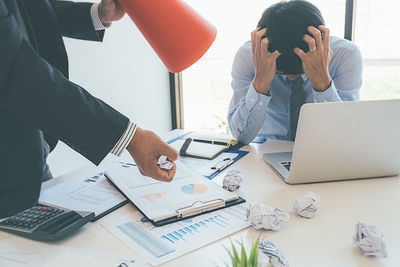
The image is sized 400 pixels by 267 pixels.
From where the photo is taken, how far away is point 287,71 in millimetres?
1352

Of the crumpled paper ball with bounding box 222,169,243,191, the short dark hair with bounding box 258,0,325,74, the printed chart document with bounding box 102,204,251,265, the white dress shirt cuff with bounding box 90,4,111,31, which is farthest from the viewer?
the short dark hair with bounding box 258,0,325,74

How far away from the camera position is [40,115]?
645mm

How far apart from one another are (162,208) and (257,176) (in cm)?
36

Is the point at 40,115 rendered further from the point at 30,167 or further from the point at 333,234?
the point at 333,234

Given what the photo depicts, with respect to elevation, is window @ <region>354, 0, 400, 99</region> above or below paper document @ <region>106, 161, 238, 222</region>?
above

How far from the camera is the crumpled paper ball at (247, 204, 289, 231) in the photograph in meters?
0.74

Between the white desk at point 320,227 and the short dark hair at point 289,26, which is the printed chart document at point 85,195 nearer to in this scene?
the white desk at point 320,227

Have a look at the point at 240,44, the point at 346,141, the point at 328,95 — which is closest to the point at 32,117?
the point at 346,141

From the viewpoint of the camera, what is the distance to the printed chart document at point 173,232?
69cm

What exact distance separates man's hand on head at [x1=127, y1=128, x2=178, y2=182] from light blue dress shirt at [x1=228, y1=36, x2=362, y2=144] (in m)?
0.70

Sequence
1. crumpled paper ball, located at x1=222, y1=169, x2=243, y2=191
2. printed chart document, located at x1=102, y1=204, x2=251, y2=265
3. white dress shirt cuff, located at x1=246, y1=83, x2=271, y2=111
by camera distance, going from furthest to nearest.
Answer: white dress shirt cuff, located at x1=246, y1=83, x2=271, y2=111 < crumpled paper ball, located at x1=222, y1=169, x2=243, y2=191 < printed chart document, located at x1=102, y1=204, x2=251, y2=265

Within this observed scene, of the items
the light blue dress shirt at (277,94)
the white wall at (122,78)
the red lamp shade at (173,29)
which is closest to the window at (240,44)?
the white wall at (122,78)

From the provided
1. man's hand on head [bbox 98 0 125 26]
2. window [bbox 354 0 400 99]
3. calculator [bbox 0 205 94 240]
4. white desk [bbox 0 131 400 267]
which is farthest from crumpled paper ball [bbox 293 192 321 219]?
window [bbox 354 0 400 99]

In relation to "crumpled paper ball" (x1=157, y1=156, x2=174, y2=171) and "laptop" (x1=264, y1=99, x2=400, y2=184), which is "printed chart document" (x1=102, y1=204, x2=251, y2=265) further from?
"laptop" (x1=264, y1=99, x2=400, y2=184)
